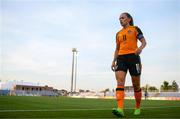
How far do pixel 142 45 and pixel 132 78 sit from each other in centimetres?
67

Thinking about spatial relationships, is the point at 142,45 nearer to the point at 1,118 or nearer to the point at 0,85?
the point at 1,118

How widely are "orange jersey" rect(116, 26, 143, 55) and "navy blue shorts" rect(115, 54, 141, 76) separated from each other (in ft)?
0.34

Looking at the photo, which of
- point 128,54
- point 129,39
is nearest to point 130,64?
point 128,54

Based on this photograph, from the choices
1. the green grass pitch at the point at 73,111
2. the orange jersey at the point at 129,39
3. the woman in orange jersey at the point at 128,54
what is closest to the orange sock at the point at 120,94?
the woman in orange jersey at the point at 128,54

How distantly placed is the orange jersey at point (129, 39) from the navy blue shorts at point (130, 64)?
10cm

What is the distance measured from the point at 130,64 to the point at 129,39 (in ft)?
1.63

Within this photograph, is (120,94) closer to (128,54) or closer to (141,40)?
(128,54)

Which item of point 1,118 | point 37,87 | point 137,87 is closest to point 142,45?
point 137,87

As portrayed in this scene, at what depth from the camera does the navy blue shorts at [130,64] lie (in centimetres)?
618

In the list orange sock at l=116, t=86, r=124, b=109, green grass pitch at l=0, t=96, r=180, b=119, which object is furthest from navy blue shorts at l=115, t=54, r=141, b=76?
green grass pitch at l=0, t=96, r=180, b=119

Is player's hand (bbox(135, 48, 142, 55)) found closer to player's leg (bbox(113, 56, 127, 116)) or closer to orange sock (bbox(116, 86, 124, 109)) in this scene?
player's leg (bbox(113, 56, 127, 116))

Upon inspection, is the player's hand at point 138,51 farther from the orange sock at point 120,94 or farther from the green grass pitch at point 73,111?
the green grass pitch at point 73,111

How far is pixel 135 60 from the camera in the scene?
6.20 m

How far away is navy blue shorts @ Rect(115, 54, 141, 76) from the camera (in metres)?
6.18
